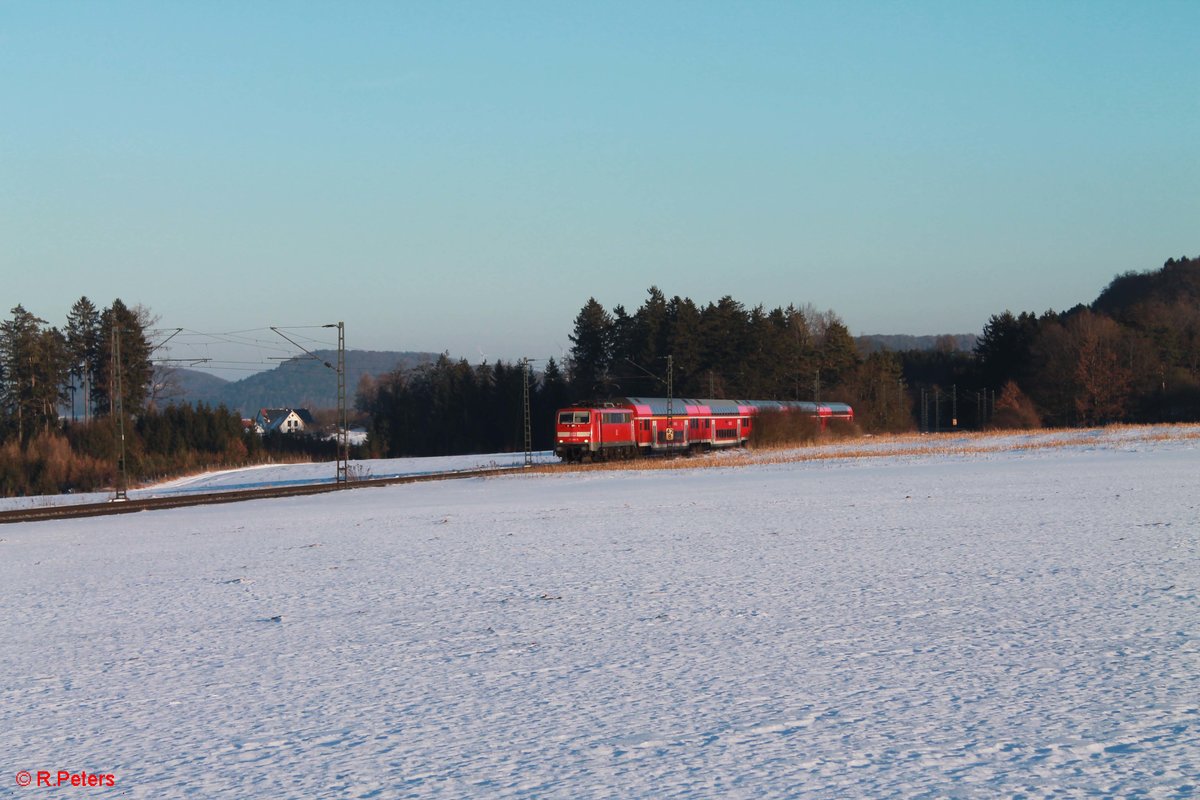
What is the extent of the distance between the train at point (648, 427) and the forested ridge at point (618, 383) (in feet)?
32.3

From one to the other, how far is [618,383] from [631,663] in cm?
9242

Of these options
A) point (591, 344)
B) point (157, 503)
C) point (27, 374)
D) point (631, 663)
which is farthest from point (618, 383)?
point (631, 663)

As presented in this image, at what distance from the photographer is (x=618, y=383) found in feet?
333

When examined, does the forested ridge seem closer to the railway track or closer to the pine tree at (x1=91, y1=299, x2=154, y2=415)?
the pine tree at (x1=91, y1=299, x2=154, y2=415)

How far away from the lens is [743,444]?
6744 cm

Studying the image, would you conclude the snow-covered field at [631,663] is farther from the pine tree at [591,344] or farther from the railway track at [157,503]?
the pine tree at [591,344]

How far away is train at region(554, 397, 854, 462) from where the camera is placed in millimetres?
53781

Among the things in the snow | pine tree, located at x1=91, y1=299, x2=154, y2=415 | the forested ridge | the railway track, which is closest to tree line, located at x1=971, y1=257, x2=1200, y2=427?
the forested ridge

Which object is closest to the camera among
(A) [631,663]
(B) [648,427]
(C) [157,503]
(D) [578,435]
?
(A) [631,663]

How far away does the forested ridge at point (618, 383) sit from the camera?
86.0 meters

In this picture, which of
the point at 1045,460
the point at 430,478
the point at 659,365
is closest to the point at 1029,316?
the point at 659,365

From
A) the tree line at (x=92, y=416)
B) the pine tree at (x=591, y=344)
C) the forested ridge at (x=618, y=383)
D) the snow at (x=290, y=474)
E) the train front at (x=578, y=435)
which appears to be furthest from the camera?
the pine tree at (x=591, y=344)

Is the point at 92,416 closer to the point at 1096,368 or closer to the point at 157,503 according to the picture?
the point at 157,503

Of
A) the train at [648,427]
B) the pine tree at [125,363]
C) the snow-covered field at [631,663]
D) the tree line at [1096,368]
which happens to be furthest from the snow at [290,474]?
the tree line at [1096,368]
